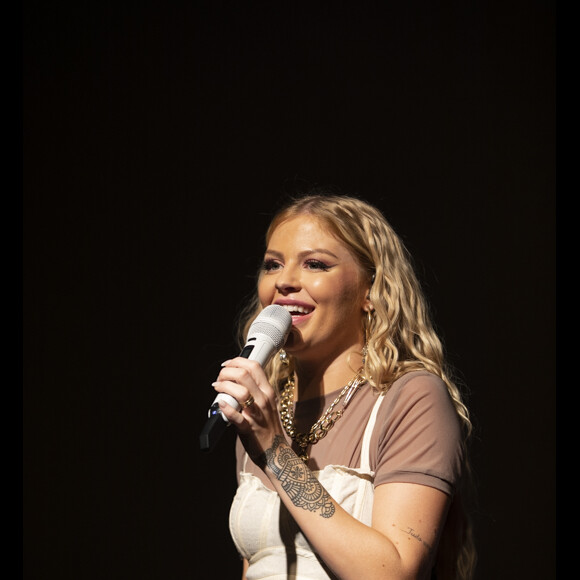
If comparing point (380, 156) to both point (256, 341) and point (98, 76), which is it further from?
point (256, 341)

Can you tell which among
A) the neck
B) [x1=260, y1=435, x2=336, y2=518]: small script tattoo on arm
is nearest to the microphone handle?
[x1=260, y1=435, x2=336, y2=518]: small script tattoo on arm

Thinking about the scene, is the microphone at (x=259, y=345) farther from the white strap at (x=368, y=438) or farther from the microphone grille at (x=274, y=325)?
the white strap at (x=368, y=438)

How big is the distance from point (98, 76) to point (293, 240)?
132cm

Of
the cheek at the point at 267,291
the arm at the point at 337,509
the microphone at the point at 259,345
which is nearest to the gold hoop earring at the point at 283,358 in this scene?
the cheek at the point at 267,291

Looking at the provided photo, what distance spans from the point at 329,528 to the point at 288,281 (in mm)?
544

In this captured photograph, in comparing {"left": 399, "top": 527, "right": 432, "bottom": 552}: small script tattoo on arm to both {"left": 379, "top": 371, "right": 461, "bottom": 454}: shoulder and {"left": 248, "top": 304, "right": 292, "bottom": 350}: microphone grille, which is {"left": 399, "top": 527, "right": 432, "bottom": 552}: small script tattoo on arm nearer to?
{"left": 379, "top": 371, "right": 461, "bottom": 454}: shoulder

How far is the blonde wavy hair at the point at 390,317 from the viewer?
173 cm

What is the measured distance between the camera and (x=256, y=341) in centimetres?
155

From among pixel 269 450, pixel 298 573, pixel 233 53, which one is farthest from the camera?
pixel 233 53

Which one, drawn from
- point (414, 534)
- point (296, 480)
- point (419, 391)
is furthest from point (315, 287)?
point (414, 534)

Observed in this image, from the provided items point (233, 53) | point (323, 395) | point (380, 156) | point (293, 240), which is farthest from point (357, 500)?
point (233, 53)

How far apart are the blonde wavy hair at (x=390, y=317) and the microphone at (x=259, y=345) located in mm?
247

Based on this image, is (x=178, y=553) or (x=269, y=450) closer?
(x=269, y=450)

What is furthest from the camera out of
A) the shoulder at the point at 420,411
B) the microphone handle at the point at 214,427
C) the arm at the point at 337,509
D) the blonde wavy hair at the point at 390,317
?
the blonde wavy hair at the point at 390,317
